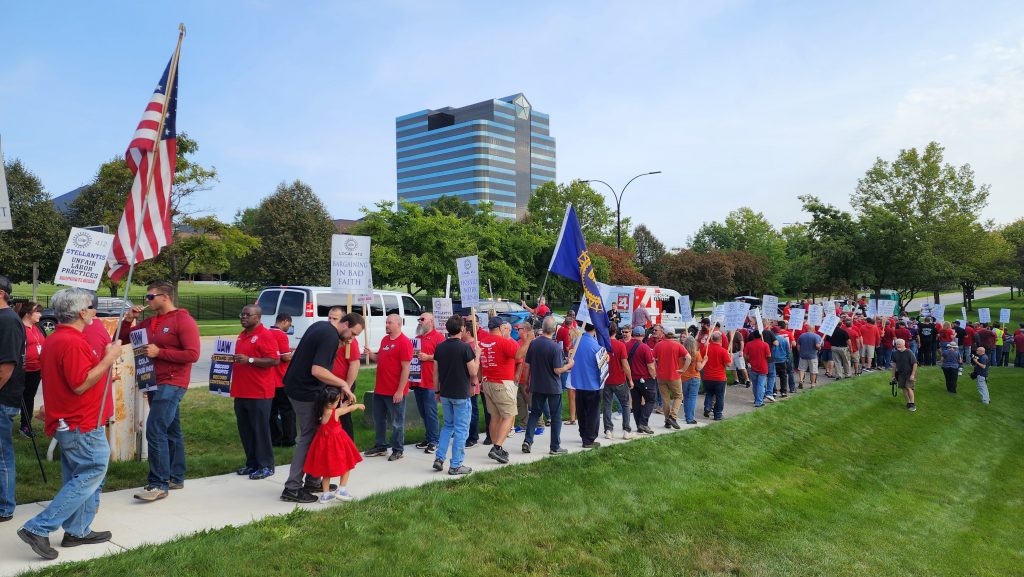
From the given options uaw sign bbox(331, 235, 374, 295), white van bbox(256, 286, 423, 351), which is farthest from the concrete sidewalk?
white van bbox(256, 286, 423, 351)

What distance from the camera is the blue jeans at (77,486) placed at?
17.0 ft

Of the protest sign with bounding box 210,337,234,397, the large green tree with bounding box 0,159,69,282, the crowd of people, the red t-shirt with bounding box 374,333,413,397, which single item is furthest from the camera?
the large green tree with bounding box 0,159,69,282

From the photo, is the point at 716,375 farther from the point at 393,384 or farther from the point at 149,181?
the point at 149,181

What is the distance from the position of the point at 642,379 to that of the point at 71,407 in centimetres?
877

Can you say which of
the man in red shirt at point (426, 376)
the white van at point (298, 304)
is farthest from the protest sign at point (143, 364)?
the white van at point (298, 304)

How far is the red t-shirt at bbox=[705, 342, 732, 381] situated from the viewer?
13.7 meters

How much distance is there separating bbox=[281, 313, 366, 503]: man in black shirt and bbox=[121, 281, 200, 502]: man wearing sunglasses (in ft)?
3.34

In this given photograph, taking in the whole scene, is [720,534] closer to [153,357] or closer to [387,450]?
[387,450]

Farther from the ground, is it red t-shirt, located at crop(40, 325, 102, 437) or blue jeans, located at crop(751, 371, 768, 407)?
red t-shirt, located at crop(40, 325, 102, 437)

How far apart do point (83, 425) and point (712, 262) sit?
60.2 metres

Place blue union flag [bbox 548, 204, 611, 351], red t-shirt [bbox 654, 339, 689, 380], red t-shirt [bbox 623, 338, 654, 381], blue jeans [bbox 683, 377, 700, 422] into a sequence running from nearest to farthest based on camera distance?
blue union flag [bbox 548, 204, 611, 351], red t-shirt [bbox 623, 338, 654, 381], red t-shirt [bbox 654, 339, 689, 380], blue jeans [bbox 683, 377, 700, 422]

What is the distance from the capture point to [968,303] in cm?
6291

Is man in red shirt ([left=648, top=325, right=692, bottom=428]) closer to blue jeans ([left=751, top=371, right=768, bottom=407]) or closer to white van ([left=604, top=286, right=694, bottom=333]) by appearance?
blue jeans ([left=751, top=371, right=768, bottom=407])

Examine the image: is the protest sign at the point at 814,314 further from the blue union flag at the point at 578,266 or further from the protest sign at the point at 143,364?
the protest sign at the point at 143,364
